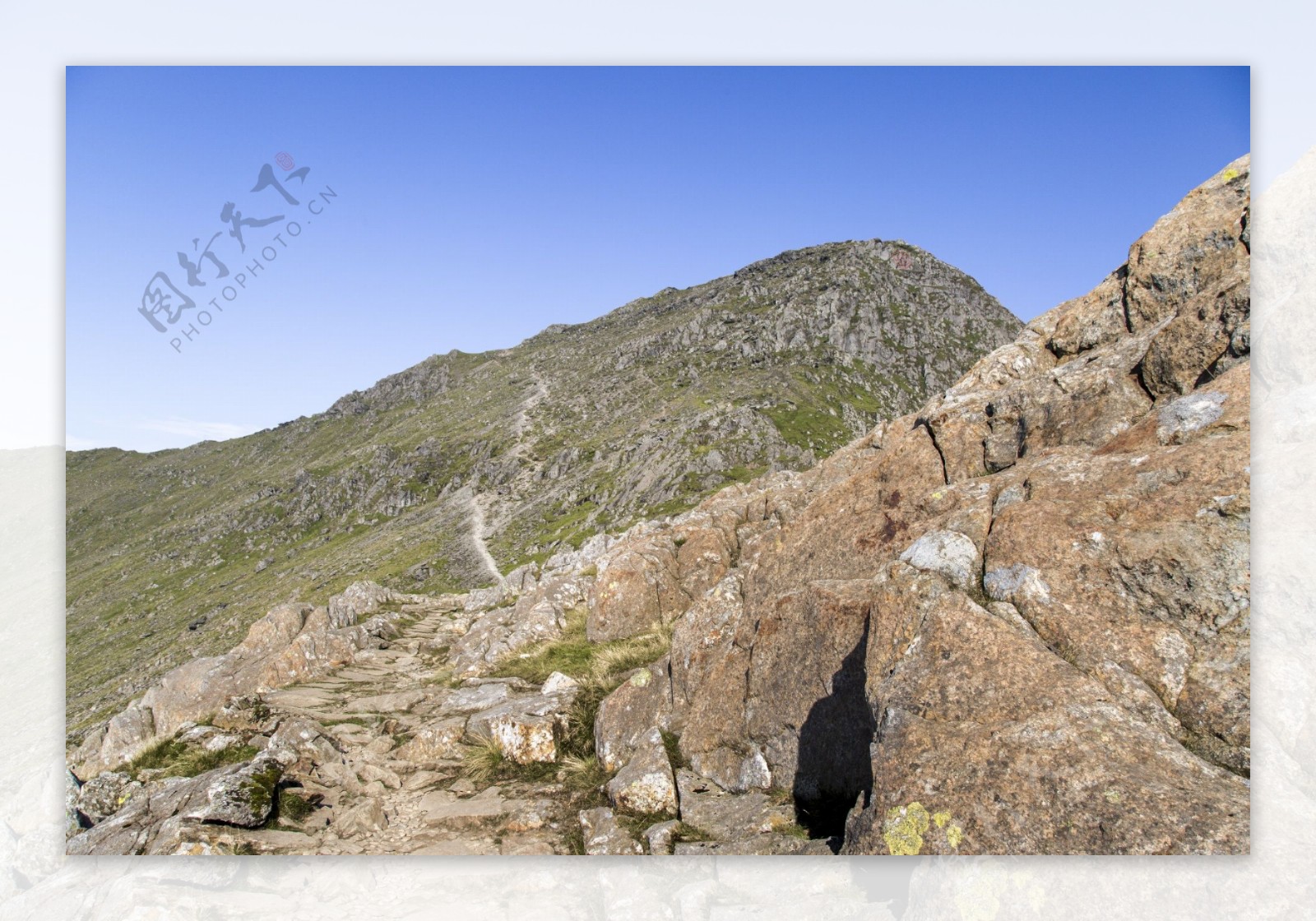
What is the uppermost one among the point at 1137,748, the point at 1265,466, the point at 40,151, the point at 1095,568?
the point at 40,151

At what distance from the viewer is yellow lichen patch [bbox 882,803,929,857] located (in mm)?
5895

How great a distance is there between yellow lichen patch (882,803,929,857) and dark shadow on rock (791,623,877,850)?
0.83 metres

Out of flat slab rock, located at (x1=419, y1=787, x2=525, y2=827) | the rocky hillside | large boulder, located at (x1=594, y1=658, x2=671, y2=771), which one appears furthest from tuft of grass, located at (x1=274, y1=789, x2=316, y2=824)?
the rocky hillside

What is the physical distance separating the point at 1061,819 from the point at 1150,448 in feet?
13.4

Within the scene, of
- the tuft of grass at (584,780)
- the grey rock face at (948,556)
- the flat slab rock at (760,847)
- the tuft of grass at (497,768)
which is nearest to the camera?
the flat slab rock at (760,847)

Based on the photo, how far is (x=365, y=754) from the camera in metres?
10.5

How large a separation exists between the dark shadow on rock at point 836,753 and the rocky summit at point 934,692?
27 millimetres

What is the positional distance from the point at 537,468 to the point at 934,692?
131m

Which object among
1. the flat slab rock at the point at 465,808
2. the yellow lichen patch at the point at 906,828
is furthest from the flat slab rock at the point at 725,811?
the flat slab rock at the point at 465,808

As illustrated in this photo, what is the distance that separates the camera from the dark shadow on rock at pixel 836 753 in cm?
706

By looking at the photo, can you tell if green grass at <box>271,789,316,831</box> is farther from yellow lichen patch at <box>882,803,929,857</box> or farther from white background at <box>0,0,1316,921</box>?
yellow lichen patch at <box>882,803,929,857</box>

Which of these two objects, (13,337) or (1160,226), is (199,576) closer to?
(13,337)

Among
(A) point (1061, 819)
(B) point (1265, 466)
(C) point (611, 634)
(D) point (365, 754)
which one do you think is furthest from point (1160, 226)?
(D) point (365, 754)

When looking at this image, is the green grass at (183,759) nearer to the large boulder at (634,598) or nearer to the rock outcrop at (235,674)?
the rock outcrop at (235,674)
